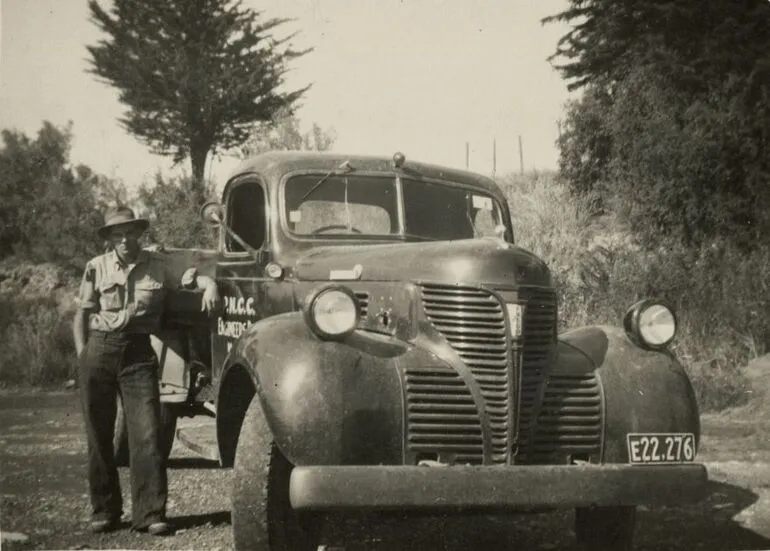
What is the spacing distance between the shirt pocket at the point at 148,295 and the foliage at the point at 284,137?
4.05m

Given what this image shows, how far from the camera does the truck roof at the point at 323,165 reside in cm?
494

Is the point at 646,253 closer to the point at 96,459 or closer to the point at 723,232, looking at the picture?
the point at 723,232

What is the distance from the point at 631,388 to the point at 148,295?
8.63ft

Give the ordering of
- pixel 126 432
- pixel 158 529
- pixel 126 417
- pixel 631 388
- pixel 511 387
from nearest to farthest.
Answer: pixel 511 387 < pixel 631 388 < pixel 158 529 < pixel 126 417 < pixel 126 432

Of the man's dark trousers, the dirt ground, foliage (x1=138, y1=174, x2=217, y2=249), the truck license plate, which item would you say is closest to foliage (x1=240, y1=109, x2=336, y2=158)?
foliage (x1=138, y1=174, x2=217, y2=249)

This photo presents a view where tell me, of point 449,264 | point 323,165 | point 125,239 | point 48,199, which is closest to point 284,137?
point 48,199

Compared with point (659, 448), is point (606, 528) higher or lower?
lower

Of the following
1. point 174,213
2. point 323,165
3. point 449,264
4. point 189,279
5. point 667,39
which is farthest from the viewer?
point 174,213

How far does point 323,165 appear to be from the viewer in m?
5.00

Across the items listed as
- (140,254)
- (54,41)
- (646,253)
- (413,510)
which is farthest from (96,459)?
(646,253)

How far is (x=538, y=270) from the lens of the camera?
151 inches

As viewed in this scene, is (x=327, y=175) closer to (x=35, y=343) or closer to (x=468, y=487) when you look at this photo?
(x=468, y=487)

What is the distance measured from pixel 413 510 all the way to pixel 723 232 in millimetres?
6710

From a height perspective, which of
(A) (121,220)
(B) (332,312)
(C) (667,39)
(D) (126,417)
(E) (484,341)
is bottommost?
(D) (126,417)
